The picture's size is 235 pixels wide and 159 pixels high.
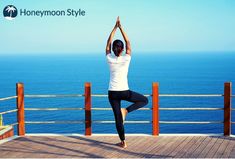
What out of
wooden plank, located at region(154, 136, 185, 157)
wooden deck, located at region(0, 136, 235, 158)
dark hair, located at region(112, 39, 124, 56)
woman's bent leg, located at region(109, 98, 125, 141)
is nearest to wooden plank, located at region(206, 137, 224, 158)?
wooden deck, located at region(0, 136, 235, 158)

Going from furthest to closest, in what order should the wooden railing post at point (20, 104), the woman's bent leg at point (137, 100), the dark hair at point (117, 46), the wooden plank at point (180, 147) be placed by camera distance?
1. the wooden railing post at point (20, 104)
2. the woman's bent leg at point (137, 100)
3. the wooden plank at point (180, 147)
4. the dark hair at point (117, 46)

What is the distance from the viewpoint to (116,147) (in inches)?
244

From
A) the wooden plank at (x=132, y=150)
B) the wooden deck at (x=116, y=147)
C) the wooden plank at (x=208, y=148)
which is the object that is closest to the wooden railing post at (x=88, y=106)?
the wooden deck at (x=116, y=147)

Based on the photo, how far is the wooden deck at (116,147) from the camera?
577 centimetres

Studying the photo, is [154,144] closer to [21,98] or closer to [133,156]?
[133,156]

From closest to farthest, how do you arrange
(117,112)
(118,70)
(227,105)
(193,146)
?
(118,70) < (117,112) < (193,146) < (227,105)

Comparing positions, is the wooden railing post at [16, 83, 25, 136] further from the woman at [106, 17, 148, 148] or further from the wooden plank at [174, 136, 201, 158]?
the wooden plank at [174, 136, 201, 158]

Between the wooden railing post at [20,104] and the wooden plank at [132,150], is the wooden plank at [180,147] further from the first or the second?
the wooden railing post at [20,104]

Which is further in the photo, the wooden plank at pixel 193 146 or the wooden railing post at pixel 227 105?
the wooden railing post at pixel 227 105

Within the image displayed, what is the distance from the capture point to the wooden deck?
5766 millimetres

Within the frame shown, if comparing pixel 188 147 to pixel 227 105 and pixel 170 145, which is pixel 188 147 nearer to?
pixel 170 145

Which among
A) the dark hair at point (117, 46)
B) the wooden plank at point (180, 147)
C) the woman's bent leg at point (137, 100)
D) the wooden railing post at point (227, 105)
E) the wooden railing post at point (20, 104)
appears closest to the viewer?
the dark hair at point (117, 46)

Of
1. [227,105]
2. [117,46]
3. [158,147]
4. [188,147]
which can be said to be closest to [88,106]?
[158,147]

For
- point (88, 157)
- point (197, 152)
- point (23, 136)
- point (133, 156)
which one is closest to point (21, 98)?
point (23, 136)
